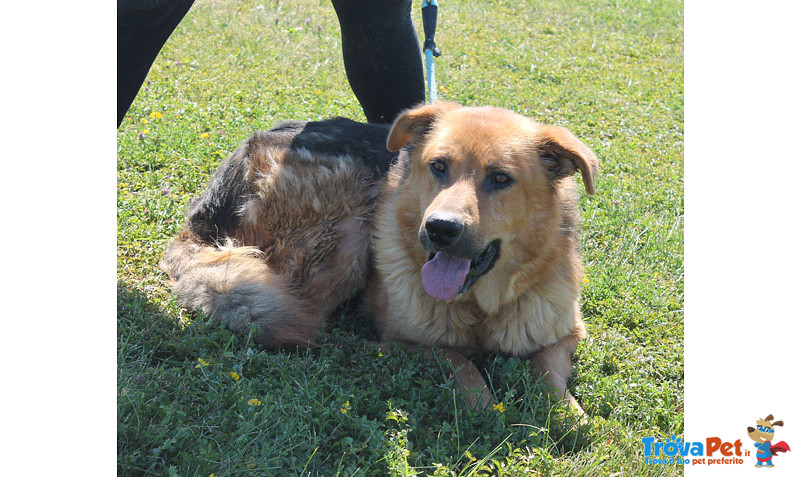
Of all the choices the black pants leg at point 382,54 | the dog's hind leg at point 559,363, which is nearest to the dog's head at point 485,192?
the dog's hind leg at point 559,363

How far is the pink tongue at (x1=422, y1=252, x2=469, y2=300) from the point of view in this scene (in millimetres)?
3227

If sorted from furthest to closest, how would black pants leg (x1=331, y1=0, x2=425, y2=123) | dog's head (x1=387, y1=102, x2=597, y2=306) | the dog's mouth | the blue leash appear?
the blue leash
black pants leg (x1=331, y1=0, x2=425, y2=123)
the dog's mouth
dog's head (x1=387, y1=102, x2=597, y2=306)

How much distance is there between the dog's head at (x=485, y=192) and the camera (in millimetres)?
3127

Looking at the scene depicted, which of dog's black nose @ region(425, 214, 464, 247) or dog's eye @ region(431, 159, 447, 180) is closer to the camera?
dog's black nose @ region(425, 214, 464, 247)

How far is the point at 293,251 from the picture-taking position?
393cm

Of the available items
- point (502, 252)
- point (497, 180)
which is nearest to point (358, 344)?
point (502, 252)

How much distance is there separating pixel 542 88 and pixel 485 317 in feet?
17.4

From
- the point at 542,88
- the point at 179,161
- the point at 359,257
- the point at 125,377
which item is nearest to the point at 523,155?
the point at 359,257
